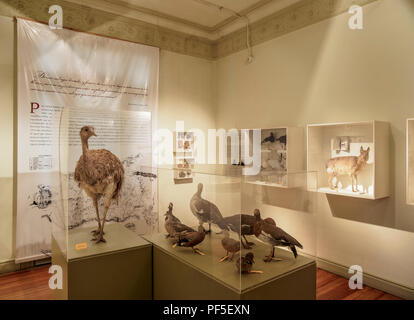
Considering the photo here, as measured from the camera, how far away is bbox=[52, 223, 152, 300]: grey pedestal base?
1.90m

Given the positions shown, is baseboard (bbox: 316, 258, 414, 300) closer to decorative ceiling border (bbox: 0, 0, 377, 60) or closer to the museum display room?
the museum display room

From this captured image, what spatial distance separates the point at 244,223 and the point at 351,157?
187 cm

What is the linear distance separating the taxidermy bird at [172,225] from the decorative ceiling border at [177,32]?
9.00ft

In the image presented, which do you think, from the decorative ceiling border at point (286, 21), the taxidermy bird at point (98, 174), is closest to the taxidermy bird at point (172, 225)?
the taxidermy bird at point (98, 174)

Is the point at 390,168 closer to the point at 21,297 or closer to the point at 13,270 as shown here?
the point at 21,297

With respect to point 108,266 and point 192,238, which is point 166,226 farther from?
point 108,266

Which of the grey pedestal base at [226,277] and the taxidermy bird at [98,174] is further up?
the taxidermy bird at [98,174]

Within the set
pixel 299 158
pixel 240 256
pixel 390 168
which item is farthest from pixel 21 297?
pixel 390 168

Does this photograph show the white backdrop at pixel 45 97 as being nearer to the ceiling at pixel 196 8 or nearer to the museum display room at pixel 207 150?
the museum display room at pixel 207 150

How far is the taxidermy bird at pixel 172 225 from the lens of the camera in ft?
A: 6.83

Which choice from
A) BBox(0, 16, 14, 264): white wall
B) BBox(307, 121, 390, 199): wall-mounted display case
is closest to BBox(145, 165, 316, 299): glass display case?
BBox(307, 121, 390, 199): wall-mounted display case

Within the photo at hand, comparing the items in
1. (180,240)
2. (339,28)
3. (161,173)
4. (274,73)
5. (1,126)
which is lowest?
(180,240)

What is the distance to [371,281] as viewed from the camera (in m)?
2.97

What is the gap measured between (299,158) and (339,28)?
146cm
